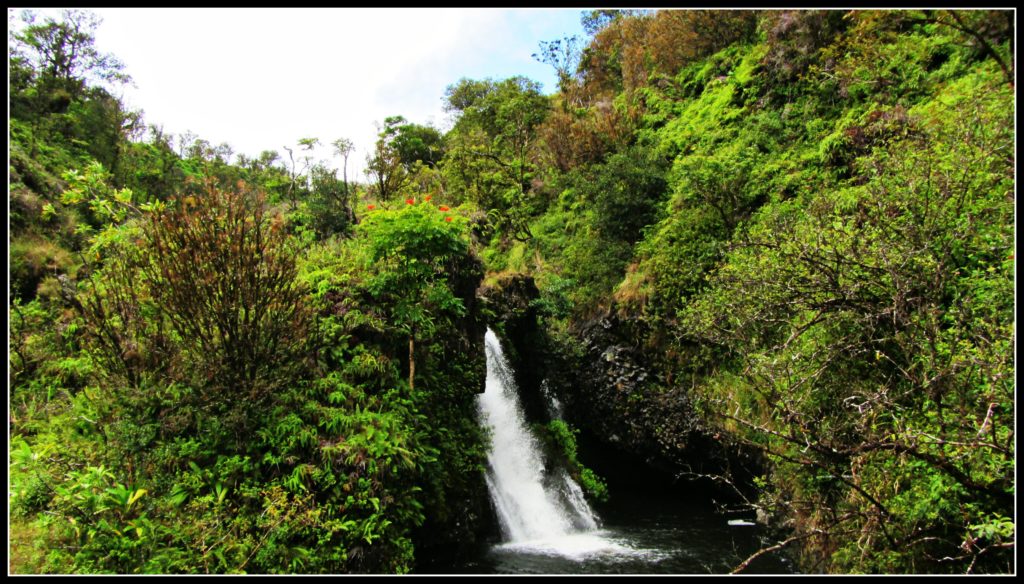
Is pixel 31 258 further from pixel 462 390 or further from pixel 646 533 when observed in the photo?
pixel 646 533

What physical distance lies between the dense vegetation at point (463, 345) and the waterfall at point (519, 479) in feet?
3.39

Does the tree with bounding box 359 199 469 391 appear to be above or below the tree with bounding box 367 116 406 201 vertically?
below

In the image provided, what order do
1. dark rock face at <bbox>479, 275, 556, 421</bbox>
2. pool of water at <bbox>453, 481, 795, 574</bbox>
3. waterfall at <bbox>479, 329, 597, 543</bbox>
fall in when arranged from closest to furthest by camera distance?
pool of water at <bbox>453, 481, 795, 574</bbox> < waterfall at <bbox>479, 329, 597, 543</bbox> < dark rock face at <bbox>479, 275, 556, 421</bbox>

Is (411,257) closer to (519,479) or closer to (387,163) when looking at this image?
(519,479)

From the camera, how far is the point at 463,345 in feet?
31.7

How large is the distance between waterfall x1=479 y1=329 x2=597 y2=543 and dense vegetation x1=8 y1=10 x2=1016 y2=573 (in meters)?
1.03

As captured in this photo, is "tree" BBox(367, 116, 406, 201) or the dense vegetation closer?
the dense vegetation

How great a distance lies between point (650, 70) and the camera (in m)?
21.7

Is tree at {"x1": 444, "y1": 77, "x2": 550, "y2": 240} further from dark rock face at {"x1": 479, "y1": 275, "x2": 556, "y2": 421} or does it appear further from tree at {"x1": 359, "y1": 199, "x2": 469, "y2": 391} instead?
tree at {"x1": 359, "y1": 199, "x2": 469, "y2": 391}

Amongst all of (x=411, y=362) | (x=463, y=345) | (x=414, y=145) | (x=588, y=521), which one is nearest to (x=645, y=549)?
(x=588, y=521)

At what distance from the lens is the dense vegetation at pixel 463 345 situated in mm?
5020

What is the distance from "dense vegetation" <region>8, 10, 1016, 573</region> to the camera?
16.5 ft

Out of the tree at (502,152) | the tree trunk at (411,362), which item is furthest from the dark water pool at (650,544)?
the tree at (502,152)

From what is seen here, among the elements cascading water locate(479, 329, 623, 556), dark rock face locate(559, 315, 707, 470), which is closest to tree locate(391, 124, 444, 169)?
dark rock face locate(559, 315, 707, 470)
